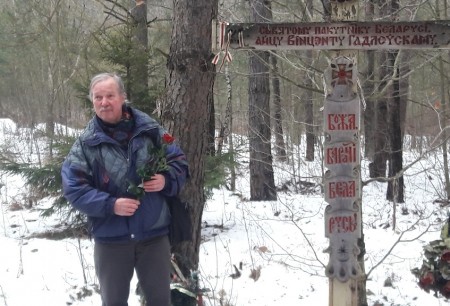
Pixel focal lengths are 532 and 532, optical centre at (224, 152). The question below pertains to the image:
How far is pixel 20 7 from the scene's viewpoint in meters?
15.6

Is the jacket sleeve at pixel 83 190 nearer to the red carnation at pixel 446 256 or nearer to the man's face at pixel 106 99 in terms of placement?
the man's face at pixel 106 99

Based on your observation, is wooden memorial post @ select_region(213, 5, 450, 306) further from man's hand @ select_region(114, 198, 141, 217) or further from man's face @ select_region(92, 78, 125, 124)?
man's hand @ select_region(114, 198, 141, 217)

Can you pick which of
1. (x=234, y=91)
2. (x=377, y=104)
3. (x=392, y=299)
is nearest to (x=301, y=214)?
(x=392, y=299)

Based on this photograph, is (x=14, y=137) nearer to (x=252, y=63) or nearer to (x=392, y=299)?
(x=252, y=63)

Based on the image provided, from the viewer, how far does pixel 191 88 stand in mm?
4234

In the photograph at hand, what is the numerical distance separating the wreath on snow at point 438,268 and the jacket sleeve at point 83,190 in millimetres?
2004

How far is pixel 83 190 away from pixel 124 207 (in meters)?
0.24

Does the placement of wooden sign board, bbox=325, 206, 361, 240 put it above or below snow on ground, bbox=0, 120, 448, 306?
above

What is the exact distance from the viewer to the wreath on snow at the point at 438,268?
3293 millimetres

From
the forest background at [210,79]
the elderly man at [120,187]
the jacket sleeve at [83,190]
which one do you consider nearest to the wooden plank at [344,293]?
the forest background at [210,79]

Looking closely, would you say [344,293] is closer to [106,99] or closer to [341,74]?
[341,74]

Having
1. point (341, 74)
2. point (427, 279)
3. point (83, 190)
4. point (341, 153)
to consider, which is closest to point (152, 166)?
point (83, 190)

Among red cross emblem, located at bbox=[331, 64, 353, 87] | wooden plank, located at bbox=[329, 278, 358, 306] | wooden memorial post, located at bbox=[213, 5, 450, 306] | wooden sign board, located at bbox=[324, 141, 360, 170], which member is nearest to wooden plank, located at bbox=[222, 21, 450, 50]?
wooden memorial post, located at bbox=[213, 5, 450, 306]

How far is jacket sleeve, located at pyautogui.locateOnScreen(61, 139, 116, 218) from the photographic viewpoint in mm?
2840
